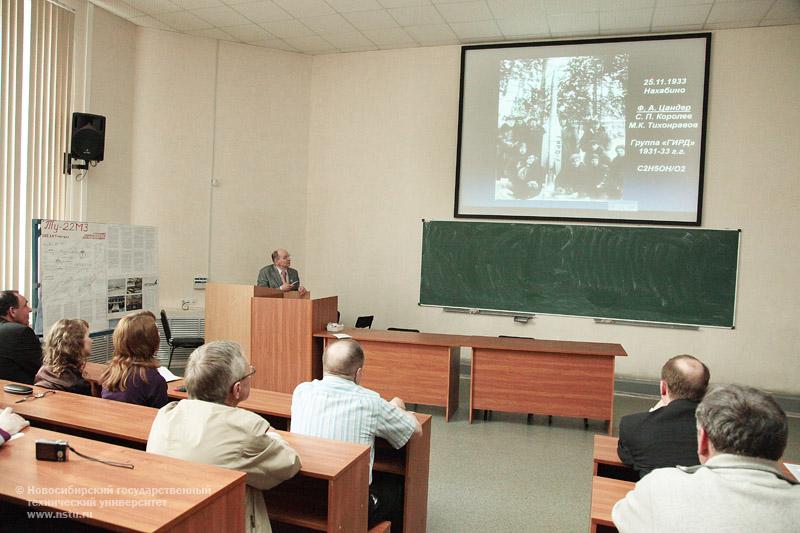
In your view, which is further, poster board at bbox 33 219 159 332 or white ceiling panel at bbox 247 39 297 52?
white ceiling panel at bbox 247 39 297 52

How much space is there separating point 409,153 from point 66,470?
250 inches

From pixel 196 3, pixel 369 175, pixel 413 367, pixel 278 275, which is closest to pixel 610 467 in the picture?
pixel 413 367

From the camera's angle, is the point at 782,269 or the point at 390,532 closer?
the point at 390,532

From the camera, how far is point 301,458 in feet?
7.26

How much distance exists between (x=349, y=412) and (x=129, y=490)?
1081 mm

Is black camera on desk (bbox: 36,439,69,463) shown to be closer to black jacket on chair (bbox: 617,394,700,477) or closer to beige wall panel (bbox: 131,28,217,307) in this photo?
black jacket on chair (bbox: 617,394,700,477)

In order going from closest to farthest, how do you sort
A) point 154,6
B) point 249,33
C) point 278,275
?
1. point 154,6
2. point 278,275
3. point 249,33

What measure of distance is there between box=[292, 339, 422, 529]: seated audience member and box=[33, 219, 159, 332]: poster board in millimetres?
3707

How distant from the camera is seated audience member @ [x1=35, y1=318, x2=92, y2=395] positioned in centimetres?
310

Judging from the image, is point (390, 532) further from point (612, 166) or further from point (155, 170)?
point (155, 170)

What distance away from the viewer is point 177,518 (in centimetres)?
151

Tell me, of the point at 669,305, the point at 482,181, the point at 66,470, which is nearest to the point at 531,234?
the point at 482,181

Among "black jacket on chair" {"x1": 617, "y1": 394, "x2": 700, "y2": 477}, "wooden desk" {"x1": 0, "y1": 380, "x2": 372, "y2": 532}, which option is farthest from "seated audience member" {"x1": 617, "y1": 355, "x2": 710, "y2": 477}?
"wooden desk" {"x1": 0, "y1": 380, "x2": 372, "y2": 532}

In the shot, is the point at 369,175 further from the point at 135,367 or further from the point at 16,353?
the point at 135,367
